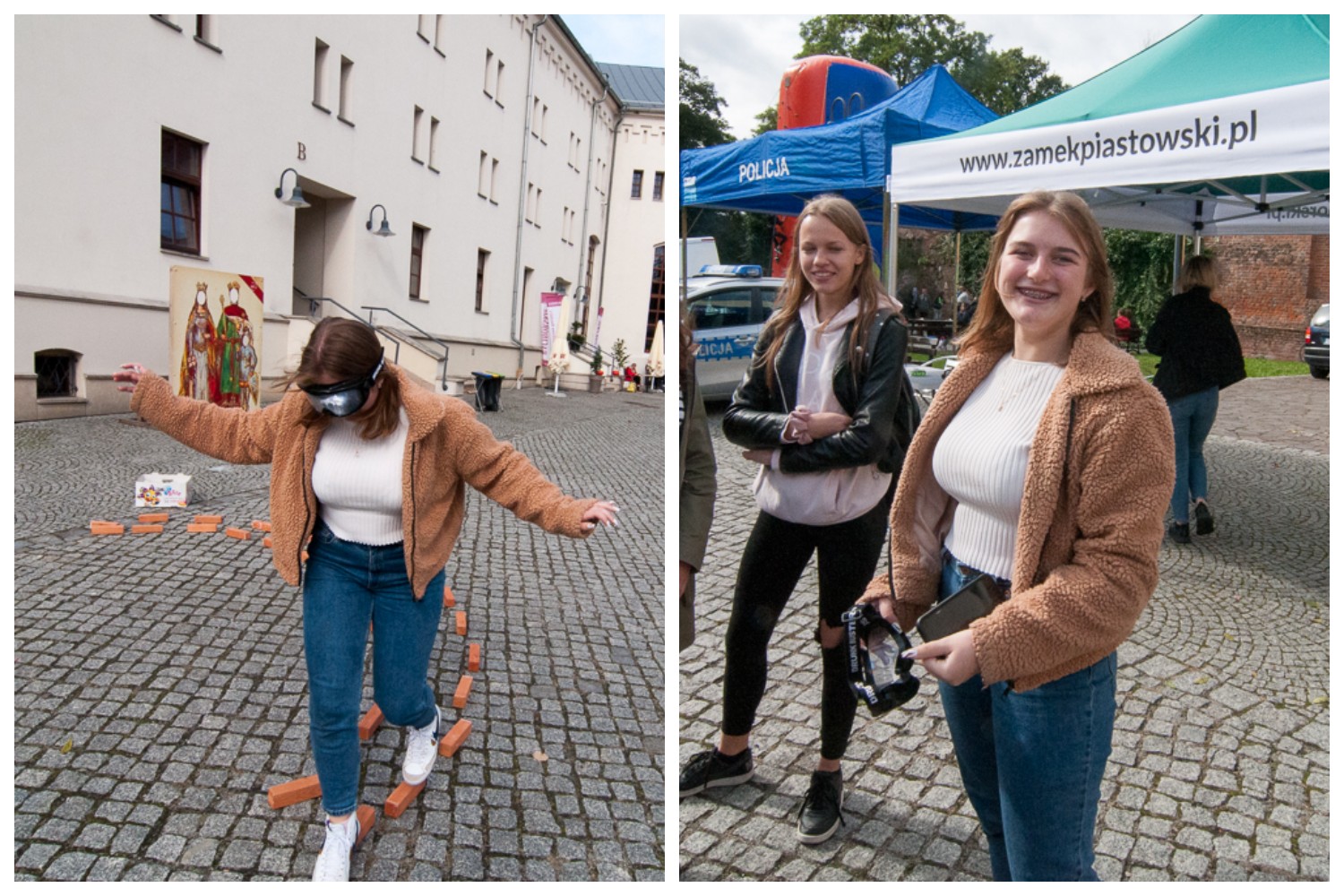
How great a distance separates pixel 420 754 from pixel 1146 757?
2341mm

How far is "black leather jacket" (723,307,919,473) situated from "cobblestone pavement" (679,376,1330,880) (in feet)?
3.48

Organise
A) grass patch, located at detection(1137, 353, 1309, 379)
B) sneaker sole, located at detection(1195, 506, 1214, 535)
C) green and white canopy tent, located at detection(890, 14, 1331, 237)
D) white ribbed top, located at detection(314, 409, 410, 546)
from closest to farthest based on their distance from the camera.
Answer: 1. white ribbed top, located at detection(314, 409, 410, 546)
2. green and white canopy tent, located at detection(890, 14, 1331, 237)
3. sneaker sole, located at detection(1195, 506, 1214, 535)
4. grass patch, located at detection(1137, 353, 1309, 379)

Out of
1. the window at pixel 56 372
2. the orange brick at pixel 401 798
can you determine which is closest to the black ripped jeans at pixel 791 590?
the orange brick at pixel 401 798

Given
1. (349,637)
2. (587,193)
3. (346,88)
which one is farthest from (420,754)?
(587,193)

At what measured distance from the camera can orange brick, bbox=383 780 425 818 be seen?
2.85m

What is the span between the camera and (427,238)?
A: 20.5 metres

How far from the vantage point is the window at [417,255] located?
20156 mm

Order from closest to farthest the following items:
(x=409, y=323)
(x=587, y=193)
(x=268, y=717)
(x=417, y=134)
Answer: (x=268, y=717) → (x=409, y=323) → (x=417, y=134) → (x=587, y=193)

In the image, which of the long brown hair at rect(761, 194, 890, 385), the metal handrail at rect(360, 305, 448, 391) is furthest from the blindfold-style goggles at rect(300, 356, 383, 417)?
the metal handrail at rect(360, 305, 448, 391)

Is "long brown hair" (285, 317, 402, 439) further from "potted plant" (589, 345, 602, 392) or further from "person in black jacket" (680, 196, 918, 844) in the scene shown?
"potted plant" (589, 345, 602, 392)

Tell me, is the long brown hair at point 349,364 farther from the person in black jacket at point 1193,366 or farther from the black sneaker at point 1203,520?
the black sneaker at point 1203,520

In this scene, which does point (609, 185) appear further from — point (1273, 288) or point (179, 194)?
point (179, 194)

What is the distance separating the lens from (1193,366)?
5.76m

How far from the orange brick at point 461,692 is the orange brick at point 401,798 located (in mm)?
676
